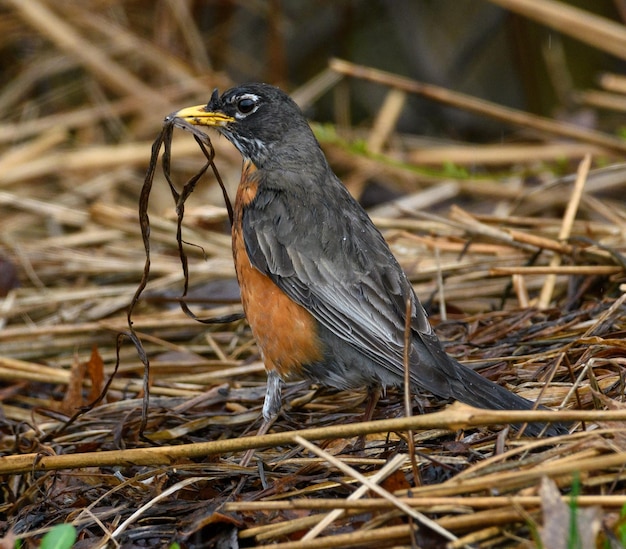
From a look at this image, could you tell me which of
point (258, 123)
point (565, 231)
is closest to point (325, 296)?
point (258, 123)

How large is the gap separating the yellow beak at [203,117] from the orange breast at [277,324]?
727 millimetres

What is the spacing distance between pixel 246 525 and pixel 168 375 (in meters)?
1.92

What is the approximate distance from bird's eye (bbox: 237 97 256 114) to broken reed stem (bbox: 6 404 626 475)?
196 centimetres

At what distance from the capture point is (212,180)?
8023 millimetres

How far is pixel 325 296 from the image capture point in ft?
12.6

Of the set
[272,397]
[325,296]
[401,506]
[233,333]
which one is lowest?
[233,333]

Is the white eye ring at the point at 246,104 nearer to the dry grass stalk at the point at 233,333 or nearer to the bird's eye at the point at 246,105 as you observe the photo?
the bird's eye at the point at 246,105

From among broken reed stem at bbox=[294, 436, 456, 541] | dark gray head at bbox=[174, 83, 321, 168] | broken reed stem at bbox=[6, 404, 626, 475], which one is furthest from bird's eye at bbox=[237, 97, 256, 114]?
broken reed stem at bbox=[294, 436, 456, 541]

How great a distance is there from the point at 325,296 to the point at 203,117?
49.8 inches

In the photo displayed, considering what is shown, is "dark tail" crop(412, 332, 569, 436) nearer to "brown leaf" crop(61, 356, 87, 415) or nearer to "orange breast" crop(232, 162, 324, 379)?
"orange breast" crop(232, 162, 324, 379)

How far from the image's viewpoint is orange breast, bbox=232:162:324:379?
12.7 ft

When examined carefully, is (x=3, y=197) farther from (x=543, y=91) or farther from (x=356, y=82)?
(x=543, y=91)

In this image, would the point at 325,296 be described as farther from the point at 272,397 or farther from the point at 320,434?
the point at 320,434

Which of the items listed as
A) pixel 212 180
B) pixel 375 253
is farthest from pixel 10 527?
pixel 212 180
